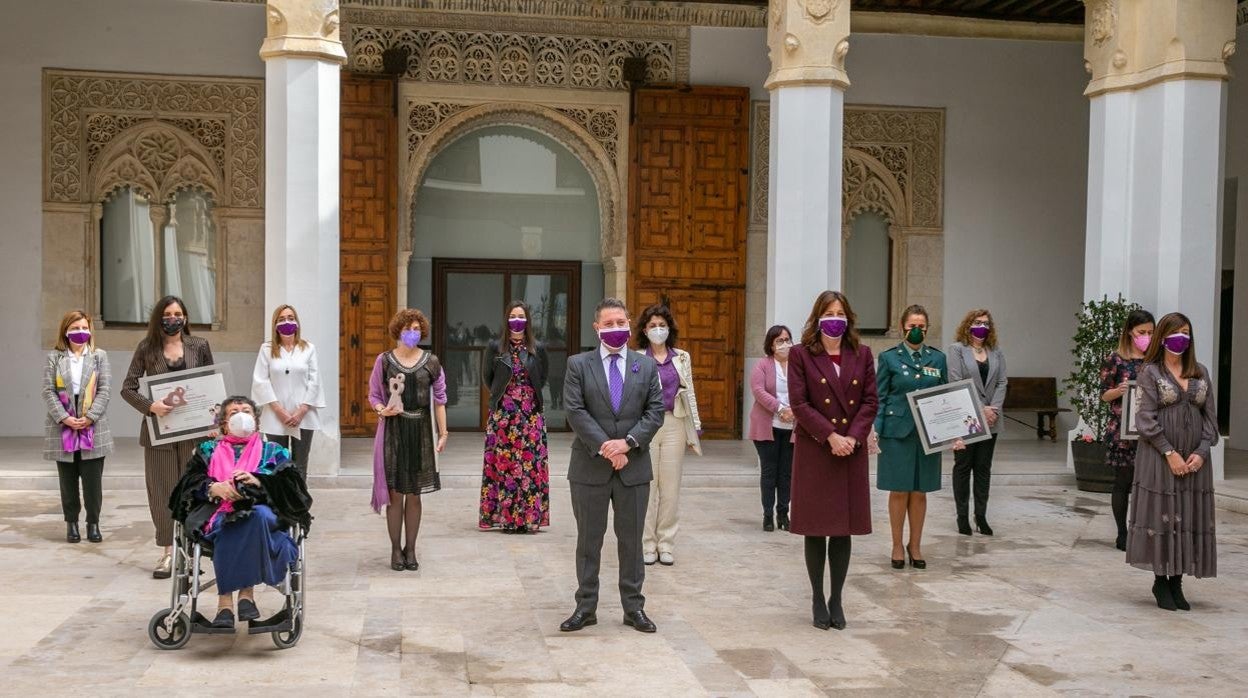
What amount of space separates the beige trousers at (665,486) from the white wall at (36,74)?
7.66 meters

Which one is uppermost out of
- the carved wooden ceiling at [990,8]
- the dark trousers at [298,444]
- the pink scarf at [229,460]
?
the carved wooden ceiling at [990,8]

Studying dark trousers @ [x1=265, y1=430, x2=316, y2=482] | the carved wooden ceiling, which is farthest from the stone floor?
the carved wooden ceiling

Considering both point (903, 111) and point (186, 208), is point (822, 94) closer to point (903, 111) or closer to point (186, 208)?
point (903, 111)

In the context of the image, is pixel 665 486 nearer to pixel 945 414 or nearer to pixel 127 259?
pixel 945 414

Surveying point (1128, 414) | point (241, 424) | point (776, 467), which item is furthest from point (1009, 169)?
point (241, 424)

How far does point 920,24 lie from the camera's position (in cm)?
1427

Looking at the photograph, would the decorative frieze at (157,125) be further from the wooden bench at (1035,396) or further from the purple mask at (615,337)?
the wooden bench at (1035,396)

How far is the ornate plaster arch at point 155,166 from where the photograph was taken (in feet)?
Result: 42.5

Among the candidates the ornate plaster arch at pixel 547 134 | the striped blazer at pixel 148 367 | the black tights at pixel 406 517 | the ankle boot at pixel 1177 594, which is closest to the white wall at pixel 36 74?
the ornate plaster arch at pixel 547 134

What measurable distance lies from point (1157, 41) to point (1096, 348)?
265cm

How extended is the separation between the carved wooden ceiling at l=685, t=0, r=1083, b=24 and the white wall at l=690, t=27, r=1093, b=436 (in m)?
0.29

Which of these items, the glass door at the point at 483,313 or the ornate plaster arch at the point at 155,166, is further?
the glass door at the point at 483,313

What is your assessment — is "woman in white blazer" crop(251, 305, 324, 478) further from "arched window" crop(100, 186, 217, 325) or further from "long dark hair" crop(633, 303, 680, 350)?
"arched window" crop(100, 186, 217, 325)

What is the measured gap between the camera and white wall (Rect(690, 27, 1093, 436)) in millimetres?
14359
